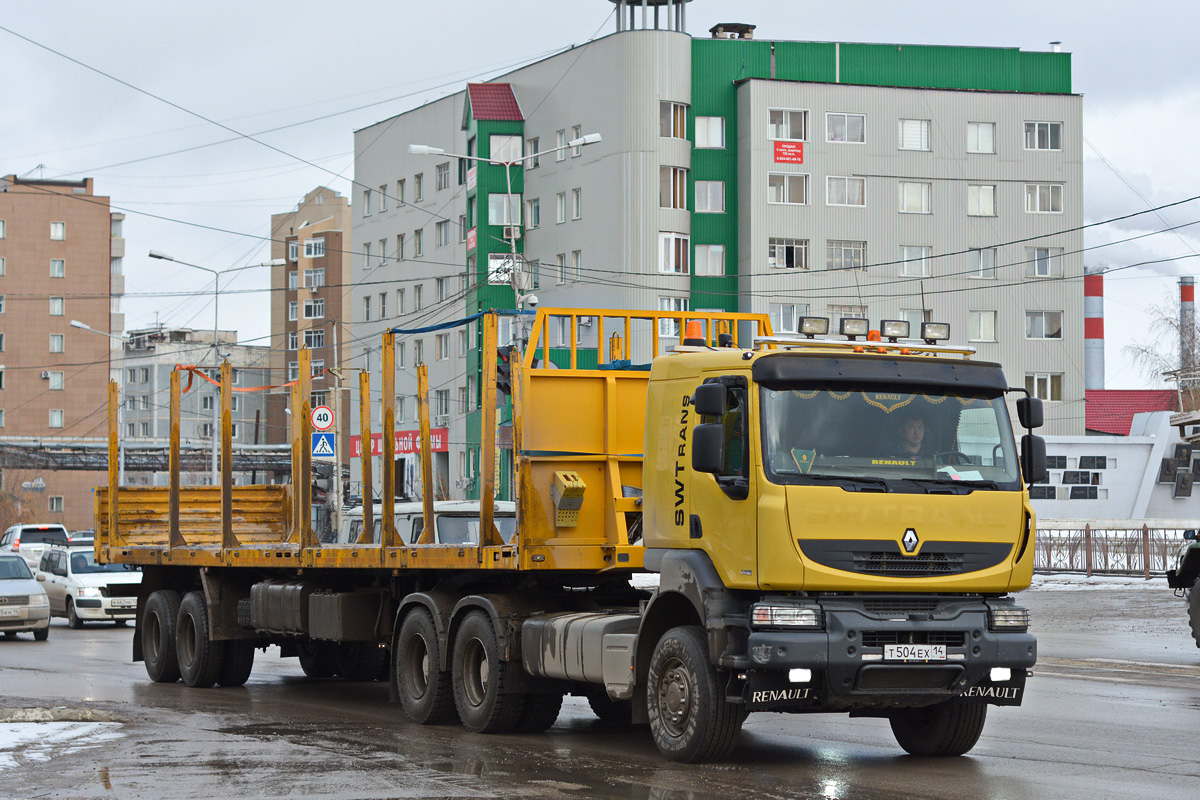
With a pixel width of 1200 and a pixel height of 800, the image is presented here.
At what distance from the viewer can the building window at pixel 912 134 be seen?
6919cm

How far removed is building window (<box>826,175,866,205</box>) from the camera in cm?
6869

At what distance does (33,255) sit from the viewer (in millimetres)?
107750

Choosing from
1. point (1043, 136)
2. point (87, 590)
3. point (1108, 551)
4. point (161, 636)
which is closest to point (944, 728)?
point (161, 636)

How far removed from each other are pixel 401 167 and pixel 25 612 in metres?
54.7

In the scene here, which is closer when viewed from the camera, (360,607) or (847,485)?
(847,485)

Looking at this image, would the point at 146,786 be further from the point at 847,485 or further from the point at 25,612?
the point at 25,612

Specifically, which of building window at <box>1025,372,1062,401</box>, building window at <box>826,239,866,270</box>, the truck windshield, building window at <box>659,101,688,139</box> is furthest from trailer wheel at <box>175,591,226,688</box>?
building window at <box>1025,372,1062,401</box>

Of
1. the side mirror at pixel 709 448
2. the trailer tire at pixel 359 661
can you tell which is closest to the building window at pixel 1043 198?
the trailer tire at pixel 359 661

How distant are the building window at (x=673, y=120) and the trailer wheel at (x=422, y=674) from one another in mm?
52777

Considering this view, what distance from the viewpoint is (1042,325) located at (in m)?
70.8

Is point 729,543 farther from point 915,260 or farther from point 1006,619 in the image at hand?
point 915,260

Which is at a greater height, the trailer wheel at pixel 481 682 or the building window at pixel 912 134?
the building window at pixel 912 134

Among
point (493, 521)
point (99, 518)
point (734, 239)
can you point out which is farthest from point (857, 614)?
point (734, 239)

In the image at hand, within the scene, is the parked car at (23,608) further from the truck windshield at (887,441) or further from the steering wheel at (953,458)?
the steering wheel at (953,458)
